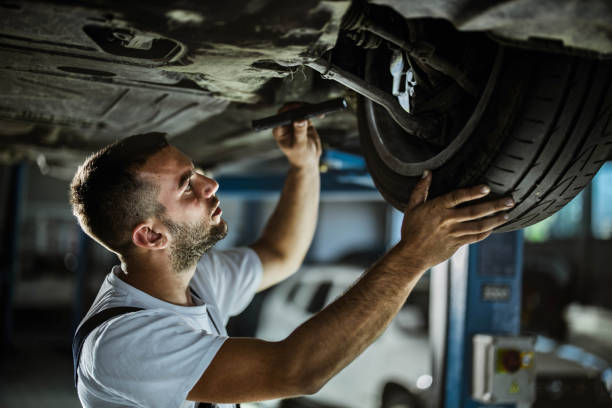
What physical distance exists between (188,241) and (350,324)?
607 millimetres

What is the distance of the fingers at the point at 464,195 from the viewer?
3.72 feet

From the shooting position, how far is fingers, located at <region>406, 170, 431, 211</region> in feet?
4.11

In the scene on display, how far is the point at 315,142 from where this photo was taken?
190 cm

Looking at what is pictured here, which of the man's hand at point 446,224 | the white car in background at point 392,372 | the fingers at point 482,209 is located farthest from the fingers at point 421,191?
the white car in background at point 392,372

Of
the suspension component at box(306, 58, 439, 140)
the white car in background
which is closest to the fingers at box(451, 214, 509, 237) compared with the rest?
the suspension component at box(306, 58, 439, 140)

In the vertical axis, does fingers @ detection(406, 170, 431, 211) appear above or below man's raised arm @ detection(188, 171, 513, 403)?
above

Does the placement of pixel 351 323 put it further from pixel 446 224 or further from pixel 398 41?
pixel 398 41

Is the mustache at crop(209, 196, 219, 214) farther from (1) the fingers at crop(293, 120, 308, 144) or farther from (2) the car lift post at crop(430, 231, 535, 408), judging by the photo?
(2) the car lift post at crop(430, 231, 535, 408)

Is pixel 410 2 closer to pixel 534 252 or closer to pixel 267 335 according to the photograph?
pixel 267 335

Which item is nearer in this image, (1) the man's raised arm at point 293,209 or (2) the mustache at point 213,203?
(2) the mustache at point 213,203

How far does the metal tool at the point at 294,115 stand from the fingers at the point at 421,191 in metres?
0.40

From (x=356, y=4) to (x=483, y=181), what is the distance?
449 millimetres

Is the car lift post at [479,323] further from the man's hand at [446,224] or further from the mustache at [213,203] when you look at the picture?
the mustache at [213,203]

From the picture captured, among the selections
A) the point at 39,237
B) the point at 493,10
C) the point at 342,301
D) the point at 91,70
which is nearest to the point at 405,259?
the point at 342,301
